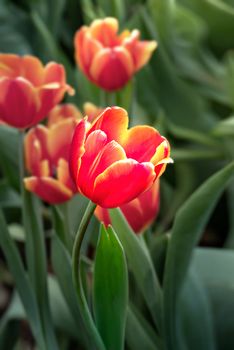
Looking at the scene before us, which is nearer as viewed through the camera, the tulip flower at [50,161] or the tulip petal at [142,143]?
the tulip petal at [142,143]

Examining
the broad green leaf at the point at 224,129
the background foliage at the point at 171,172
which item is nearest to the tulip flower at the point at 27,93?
the background foliage at the point at 171,172

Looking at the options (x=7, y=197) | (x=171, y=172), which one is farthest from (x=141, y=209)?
(x=171, y=172)

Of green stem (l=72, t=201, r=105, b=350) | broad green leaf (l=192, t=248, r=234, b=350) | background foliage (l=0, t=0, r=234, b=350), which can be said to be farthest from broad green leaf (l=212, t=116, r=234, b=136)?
green stem (l=72, t=201, r=105, b=350)

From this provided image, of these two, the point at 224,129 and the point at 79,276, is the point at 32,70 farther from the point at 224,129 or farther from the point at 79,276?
the point at 224,129

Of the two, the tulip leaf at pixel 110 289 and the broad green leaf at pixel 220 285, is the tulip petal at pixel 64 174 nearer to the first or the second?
the tulip leaf at pixel 110 289

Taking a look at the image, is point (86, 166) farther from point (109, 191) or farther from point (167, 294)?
point (167, 294)

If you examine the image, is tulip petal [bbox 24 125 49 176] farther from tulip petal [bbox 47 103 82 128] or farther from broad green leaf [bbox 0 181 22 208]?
broad green leaf [bbox 0 181 22 208]
